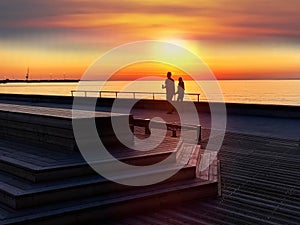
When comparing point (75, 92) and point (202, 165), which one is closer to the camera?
point (202, 165)

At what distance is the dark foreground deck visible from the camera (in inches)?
215

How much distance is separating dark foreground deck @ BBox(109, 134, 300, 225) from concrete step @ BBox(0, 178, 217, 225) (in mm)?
143

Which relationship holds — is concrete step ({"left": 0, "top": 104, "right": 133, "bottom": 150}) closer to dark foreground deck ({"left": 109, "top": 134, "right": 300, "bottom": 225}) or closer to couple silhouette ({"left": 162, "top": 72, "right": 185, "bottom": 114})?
dark foreground deck ({"left": 109, "top": 134, "right": 300, "bottom": 225})

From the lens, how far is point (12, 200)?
5.12 meters

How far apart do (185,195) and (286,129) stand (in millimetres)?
8405

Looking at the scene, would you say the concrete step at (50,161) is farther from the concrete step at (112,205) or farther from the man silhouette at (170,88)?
the man silhouette at (170,88)

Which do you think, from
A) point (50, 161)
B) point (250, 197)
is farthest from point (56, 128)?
point (250, 197)

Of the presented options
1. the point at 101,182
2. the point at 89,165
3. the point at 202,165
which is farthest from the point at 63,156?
the point at 202,165

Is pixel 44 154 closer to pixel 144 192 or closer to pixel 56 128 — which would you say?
pixel 56 128

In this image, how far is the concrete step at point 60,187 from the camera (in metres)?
5.16

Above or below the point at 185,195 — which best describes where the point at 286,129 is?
above

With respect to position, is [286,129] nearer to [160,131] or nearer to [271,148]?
[271,148]

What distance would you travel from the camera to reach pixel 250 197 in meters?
6.30

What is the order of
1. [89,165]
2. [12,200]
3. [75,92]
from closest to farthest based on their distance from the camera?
[12,200], [89,165], [75,92]
